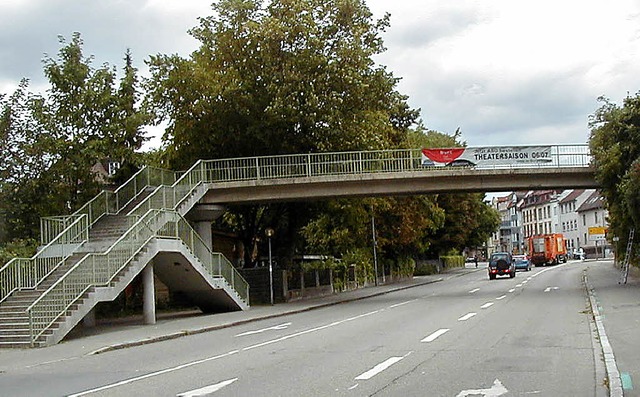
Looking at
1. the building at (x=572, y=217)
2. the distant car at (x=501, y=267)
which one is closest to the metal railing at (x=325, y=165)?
the distant car at (x=501, y=267)

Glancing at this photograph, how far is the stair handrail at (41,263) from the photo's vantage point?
23.6 meters

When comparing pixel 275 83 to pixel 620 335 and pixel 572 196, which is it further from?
pixel 572 196

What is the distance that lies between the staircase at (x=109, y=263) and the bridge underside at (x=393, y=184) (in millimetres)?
1835

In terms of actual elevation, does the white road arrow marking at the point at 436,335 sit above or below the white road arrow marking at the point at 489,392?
below

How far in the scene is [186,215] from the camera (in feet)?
118

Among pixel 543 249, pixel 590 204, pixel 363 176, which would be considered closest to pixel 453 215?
pixel 543 249

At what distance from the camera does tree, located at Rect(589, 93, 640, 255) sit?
34.3 meters

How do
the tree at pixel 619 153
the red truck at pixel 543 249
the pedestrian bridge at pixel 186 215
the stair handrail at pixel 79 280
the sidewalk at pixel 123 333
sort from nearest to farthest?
the sidewalk at pixel 123 333 < the stair handrail at pixel 79 280 < the pedestrian bridge at pixel 186 215 < the tree at pixel 619 153 < the red truck at pixel 543 249

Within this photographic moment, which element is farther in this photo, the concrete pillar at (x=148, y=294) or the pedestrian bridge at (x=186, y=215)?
the concrete pillar at (x=148, y=294)

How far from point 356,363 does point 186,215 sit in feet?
76.3

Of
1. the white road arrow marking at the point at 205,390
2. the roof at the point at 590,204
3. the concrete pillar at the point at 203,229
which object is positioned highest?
the roof at the point at 590,204

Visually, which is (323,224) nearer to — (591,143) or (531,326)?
(591,143)

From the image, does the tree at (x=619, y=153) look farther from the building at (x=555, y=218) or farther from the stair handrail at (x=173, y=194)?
the building at (x=555, y=218)

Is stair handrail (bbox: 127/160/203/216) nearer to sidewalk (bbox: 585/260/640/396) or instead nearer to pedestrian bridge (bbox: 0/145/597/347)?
pedestrian bridge (bbox: 0/145/597/347)
